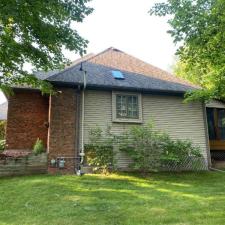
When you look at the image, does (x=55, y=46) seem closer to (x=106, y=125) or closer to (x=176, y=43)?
(x=106, y=125)

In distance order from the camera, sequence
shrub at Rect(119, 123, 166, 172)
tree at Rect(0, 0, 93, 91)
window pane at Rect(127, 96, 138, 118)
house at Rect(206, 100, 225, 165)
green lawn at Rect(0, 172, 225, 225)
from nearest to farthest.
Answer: green lawn at Rect(0, 172, 225, 225) → tree at Rect(0, 0, 93, 91) → shrub at Rect(119, 123, 166, 172) → window pane at Rect(127, 96, 138, 118) → house at Rect(206, 100, 225, 165)

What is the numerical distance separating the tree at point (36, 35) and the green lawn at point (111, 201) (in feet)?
13.3

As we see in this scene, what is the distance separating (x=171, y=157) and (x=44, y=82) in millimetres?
5552

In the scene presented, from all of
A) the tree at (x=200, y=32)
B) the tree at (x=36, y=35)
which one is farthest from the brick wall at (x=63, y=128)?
the tree at (x=200, y=32)

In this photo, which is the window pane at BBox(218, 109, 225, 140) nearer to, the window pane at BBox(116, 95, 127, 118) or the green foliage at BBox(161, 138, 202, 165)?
the green foliage at BBox(161, 138, 202, 165)

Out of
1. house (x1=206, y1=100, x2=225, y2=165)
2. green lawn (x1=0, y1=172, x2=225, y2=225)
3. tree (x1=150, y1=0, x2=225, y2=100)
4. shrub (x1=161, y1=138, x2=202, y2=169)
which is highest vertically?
tree (x1=150, y1=0, x2=225, y2=100)

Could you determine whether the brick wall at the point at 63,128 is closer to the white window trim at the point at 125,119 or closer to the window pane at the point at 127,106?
the white window trim at the point at 125,119

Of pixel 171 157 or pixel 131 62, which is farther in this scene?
pixel 131 62

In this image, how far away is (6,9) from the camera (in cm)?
745

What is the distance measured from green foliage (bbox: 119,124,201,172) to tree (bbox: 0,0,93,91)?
373 cm

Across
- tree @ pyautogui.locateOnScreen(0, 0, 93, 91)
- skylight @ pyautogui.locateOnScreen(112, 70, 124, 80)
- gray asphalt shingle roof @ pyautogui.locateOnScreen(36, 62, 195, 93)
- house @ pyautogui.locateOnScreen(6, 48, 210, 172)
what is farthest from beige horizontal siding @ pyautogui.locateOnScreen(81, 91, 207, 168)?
tree @ pyautogui.locateOnScreen(0, 0, 93, 91)

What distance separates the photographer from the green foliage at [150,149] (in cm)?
1026

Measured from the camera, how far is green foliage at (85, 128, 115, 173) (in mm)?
10281

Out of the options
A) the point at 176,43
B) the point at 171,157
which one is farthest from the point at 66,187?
the point at 176,43
